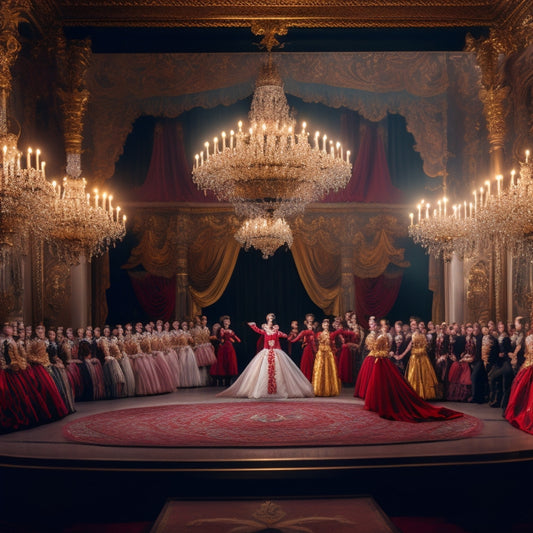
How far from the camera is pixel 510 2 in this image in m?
9.12

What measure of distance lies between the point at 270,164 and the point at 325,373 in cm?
444

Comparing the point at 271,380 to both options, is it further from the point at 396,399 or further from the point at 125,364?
the point at 396,399

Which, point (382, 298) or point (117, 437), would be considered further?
point (382, 298)

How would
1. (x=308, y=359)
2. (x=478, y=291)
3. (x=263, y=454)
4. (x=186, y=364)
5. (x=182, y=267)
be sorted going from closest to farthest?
(x=263, y=454) → (x=478, y=291) → (x=308, y=359) → (x=186, y=364) → (x=182, y=267)

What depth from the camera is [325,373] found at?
35.7 feet

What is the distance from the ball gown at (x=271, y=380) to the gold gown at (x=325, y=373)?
18 centimetres

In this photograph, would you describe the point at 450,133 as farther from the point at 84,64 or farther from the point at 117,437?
the point at 117,437

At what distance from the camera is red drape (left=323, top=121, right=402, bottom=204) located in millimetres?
14281

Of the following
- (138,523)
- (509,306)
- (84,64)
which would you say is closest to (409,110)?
(509,306)

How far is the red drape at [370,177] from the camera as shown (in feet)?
46.9

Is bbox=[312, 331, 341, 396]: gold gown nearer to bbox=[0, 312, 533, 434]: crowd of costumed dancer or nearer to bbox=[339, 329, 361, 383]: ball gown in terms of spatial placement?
bbox=[0, 312, 533, 434]: crowd of costumed dancer

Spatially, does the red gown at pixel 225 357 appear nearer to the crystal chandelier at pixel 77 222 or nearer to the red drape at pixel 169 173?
the red drape at pixel 169 173

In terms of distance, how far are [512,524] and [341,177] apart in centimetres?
478

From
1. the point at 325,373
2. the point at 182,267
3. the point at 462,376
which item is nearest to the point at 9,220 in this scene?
the point at 325,373
